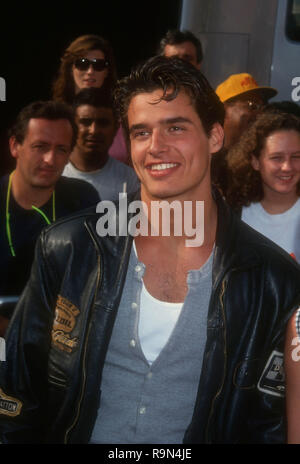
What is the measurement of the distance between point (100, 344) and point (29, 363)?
286mm

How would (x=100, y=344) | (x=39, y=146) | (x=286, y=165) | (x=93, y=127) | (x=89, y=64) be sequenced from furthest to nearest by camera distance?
(x=89, y=64) < (x=93, y=127) < (x=286, y=165) < (x=39, y=146) < (x=100, y=344)

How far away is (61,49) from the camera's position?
519 cm

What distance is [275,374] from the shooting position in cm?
208

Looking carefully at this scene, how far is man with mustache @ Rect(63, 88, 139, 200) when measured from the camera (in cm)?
395

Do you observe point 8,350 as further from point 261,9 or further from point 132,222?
point 261,9

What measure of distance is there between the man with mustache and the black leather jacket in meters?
1.80

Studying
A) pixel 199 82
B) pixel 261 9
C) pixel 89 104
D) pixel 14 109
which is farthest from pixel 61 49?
pixel 199 82

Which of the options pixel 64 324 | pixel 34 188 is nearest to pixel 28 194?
pixel 34 188

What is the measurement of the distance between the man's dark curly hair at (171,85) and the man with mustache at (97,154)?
1472 millimetres

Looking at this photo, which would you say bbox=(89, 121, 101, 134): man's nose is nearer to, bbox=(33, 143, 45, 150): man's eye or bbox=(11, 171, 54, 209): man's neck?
bbox=(33, 143, 45, 150): man's eye

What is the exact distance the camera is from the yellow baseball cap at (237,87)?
461 cm

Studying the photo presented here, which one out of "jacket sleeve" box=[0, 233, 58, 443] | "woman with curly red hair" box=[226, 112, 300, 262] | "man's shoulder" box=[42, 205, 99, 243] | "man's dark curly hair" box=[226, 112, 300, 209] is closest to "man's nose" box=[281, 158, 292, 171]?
"woman with curly red hair" box=[226, 112, 300, 262]

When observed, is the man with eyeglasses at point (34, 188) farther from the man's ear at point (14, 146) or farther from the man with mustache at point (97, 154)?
the man with mustache at point (97, 154)

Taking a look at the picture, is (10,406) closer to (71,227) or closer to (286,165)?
(71,227)
